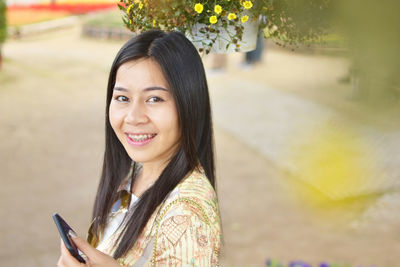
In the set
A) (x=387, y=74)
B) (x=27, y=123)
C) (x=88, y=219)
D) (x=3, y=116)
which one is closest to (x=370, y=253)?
(x=88, y=219)

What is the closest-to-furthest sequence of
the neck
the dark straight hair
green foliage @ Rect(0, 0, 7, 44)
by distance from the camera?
1. the dark straight hair
2. the neck
3. green foliage @ Rect(0, 0, 7, 44)

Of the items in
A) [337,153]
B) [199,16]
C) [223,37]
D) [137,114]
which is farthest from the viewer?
[223,37]

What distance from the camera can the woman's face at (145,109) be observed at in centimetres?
130

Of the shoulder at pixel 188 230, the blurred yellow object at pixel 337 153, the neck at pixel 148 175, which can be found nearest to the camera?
the blurred yellow object at pixel 337 153

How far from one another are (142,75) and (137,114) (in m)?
0.10

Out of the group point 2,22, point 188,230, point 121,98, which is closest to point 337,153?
point 188,230

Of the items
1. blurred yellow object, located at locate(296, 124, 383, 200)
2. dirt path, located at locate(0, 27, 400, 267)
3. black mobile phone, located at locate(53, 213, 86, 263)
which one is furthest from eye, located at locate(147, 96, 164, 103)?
dirt path, located at locate(0, 27, 400, 267)

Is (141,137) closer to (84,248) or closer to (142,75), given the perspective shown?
(142,75)

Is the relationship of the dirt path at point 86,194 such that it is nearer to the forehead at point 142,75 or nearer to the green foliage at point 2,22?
the green foliage at point 2,22

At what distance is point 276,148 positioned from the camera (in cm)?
564

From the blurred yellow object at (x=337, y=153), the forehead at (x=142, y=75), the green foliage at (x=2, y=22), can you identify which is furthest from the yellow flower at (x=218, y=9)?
the green foliage at (x=2, y=22)

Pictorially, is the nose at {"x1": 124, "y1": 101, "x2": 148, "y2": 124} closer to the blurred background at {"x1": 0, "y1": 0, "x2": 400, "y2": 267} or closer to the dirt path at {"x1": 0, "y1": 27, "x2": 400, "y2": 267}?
the blurred background at {"x1": 0, "y1": 0, "x2": 400, "y2": 267}

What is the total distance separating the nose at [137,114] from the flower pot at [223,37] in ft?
0.96

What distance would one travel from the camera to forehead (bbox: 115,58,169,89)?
1300 millimetres
